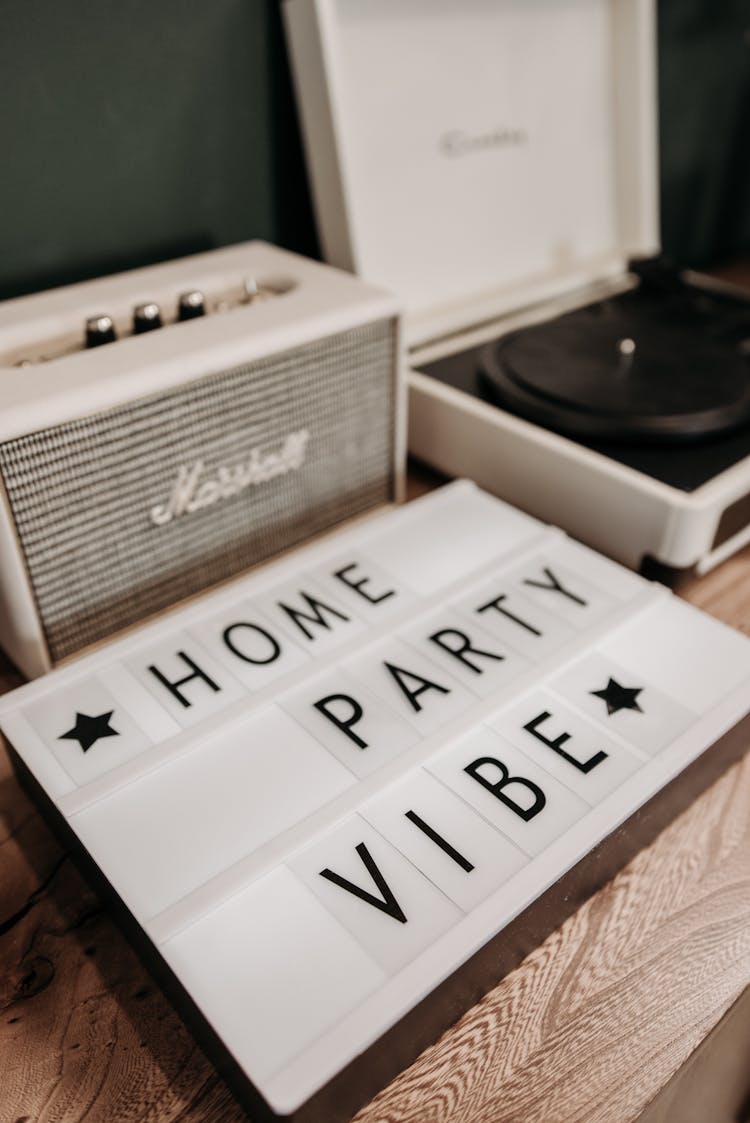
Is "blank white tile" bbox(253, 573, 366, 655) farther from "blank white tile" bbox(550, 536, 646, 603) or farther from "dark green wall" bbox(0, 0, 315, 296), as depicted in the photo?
"dark green wall" bbox(0, 0, 315, 296)

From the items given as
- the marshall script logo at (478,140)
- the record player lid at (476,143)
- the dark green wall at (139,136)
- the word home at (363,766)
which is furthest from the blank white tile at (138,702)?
the marshall script logo at (478,140)

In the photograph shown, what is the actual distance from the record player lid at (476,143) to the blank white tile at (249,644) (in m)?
0.51

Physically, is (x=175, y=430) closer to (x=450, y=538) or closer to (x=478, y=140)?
(x=450, y=538)

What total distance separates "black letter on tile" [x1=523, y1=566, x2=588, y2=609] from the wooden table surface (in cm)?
21

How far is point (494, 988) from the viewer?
1.91ft

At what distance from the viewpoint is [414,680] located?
692 millimetres

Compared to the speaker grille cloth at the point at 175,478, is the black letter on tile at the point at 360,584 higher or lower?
lower

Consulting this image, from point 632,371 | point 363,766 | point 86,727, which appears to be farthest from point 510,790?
point 632,371

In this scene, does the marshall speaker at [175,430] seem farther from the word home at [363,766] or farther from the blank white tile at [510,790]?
the blank white tile at [510,790]

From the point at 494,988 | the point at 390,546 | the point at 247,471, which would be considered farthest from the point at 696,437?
the point at 494,988

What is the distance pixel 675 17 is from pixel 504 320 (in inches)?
26.1

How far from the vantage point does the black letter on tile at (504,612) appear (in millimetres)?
739

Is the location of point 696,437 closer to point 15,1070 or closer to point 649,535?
point 649,535

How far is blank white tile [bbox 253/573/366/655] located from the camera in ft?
2.40
